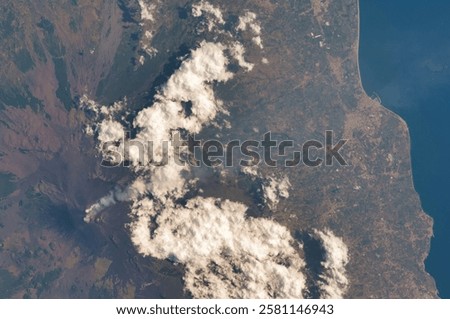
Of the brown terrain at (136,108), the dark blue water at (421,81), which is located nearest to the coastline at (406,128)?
the brown terrain at (136,108)

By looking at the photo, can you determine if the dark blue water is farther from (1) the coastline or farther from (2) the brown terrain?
(2) the brown terrain

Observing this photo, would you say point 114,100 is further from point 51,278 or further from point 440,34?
point 440,34

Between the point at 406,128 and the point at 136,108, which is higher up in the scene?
the point at 136,108

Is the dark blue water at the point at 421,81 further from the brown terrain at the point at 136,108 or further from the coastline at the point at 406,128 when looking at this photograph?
the brown terrain at the point at 136,108

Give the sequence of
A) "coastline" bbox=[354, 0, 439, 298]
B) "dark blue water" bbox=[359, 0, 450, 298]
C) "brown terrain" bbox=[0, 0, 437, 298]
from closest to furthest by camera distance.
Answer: "brown terrain" bbox=[0, 0, 437, 298] → "coastline" bbox=[354, 0, 439, 298] → "dark blue water" bbox=[359, 0, 450, 298]

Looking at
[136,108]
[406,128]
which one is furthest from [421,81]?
[136,108]

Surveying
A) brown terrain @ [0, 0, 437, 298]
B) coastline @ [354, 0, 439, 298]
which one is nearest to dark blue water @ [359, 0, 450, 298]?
coastline @ [354, 0, 439, 298]

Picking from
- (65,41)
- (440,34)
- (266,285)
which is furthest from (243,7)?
(266,285)

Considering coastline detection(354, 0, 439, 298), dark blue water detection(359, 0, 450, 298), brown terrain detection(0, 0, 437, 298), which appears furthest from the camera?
dark blue water detection(359, 0, 450, 298)

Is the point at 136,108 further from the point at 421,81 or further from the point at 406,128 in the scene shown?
the point at 421,81
